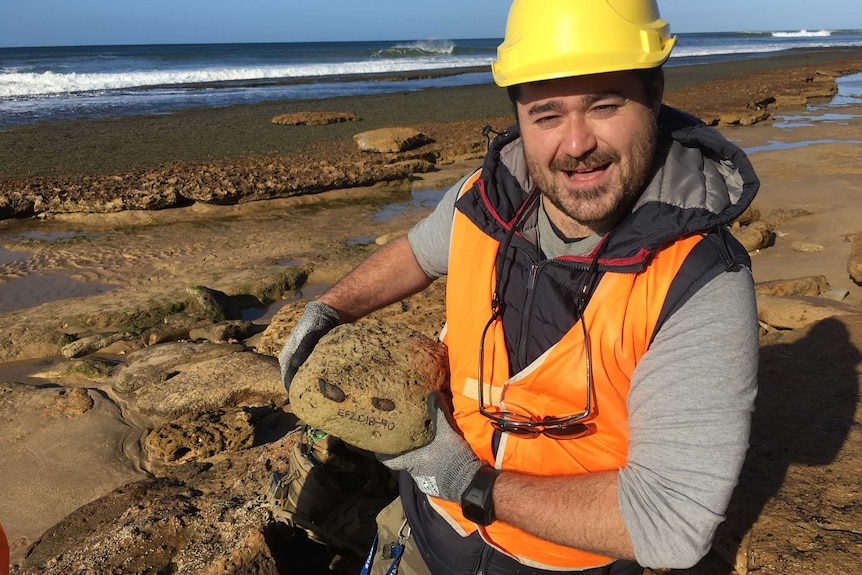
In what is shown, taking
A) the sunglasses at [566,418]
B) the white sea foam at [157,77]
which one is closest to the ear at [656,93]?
the sunglasses at [566,418]

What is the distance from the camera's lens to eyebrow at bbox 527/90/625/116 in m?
1.84

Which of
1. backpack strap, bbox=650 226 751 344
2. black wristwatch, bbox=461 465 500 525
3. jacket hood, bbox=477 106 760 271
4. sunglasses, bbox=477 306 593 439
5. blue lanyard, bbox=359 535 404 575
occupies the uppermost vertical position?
jacket hood, bbox=477 106 760 271

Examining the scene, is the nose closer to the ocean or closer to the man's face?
the man's face

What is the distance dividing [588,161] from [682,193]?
0.27 metres

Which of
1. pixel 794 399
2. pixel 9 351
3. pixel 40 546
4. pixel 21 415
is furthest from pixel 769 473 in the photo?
pixel 9 351

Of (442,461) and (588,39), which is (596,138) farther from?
(442,461)

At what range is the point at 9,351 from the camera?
5.25 meters

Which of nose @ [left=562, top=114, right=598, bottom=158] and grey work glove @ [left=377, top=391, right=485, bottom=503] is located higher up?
nose @ [left=562, top=114, right=598, bottom=158]

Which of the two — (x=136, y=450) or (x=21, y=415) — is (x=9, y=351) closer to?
(x=21, y=415)

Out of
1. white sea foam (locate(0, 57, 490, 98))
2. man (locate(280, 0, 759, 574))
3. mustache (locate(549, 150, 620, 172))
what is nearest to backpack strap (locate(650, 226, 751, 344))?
man (locate(280, 0, 759, 574))

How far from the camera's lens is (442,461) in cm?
191

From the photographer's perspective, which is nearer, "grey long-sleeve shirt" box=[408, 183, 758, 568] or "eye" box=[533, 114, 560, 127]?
"grey long-sleeve shirt" box=[408, 183, 758, 568]

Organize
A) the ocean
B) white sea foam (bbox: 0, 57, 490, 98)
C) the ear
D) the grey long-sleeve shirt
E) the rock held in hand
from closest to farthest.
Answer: the grey long-sleeve shirt < the ear < the rock held in hand < the ocean < white sea foam (bbox: 0, 57, 490, 98)

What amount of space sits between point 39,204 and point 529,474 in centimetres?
868
